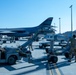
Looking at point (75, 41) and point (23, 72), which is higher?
point (75, 41)

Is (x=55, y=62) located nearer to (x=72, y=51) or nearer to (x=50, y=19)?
(x=72, y=51)

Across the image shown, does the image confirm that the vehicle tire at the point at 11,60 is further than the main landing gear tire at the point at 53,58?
No

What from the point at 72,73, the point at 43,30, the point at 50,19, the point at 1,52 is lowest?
the point at 72,73

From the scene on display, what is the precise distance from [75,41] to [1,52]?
229 inches

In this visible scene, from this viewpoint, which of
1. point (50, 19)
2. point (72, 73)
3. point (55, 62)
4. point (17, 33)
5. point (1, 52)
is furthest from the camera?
point (17, 33)

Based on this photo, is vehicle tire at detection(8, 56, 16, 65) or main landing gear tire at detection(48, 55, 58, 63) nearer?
vehicle tire at detection(8, 56, 16, 65)

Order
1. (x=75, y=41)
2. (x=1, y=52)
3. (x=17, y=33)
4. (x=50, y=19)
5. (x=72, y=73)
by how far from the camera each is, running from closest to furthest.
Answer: (x=72, y=73) → (x=1, y=52) → (x=75, y=41) → (x=50, y=19) → (x=17, y=33)

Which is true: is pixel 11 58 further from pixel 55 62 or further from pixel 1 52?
pixel 55 62

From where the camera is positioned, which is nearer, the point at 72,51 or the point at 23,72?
the point at 23,72

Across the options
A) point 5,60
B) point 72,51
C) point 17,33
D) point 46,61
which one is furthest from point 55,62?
point 17,33

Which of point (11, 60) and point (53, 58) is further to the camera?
point (53, 58)

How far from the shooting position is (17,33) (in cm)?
7262

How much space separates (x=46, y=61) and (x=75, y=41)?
2716 millimetres

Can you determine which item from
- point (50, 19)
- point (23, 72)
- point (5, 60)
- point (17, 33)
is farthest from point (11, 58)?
point (17, 33)
